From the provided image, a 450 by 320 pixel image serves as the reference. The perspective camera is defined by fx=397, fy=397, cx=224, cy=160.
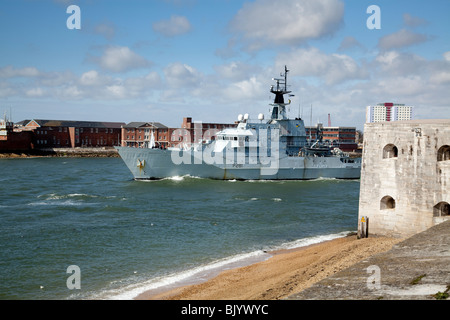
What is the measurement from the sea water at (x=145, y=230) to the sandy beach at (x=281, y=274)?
0.85m

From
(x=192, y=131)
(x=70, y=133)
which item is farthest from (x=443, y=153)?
(x=70, y=133)

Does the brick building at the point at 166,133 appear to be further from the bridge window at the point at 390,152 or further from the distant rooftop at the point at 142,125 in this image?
the bridge window at the point at 390,152

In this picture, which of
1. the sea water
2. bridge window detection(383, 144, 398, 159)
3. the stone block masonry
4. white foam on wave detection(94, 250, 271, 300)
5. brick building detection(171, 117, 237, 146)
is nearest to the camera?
white foam on wave detection(94, 250, 271, 300)

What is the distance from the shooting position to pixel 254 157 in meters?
36.2

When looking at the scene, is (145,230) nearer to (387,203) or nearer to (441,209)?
(387,203)

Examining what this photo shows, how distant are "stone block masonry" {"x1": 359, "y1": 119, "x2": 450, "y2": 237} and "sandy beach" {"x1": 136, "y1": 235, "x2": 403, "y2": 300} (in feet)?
2.98

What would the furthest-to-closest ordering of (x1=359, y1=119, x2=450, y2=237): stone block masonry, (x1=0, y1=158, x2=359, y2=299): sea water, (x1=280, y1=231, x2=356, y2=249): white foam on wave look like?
(x1=280, y1=231, x2=356, y2=249): white foam on wave → (x1=359, y1=119, x2=450, y2=237): stone block masonry → (x1=0, y1=158, x2=359, y2=299): sea water

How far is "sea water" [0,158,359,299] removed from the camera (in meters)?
12.2

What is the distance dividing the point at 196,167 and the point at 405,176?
74.7 feet

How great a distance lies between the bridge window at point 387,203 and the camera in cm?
1434

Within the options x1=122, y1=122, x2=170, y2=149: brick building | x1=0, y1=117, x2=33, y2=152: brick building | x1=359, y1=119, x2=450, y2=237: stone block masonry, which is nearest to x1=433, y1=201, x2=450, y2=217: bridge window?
x1=359, y1=119, x2=450, y2=237: stone block masonry

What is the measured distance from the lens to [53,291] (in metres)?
11.2

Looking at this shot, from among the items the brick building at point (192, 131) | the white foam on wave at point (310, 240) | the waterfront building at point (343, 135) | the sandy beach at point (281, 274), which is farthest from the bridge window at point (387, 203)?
the waterfront building at point (343, 135)

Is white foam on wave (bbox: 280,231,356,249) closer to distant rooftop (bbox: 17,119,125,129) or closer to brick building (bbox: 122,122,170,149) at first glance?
brick building (bbox: 122,122,170,149)
